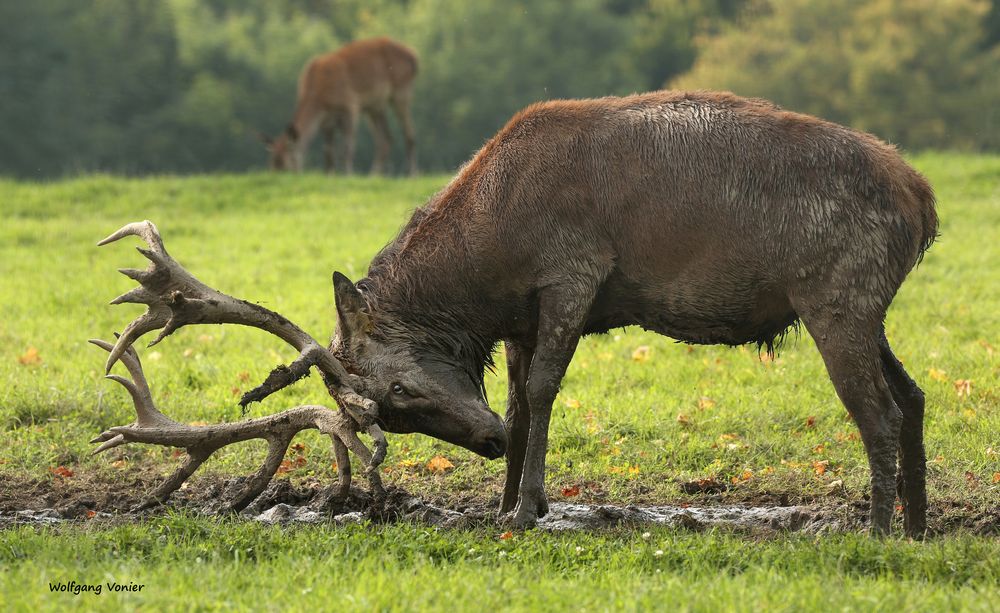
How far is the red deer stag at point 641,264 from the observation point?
620cm

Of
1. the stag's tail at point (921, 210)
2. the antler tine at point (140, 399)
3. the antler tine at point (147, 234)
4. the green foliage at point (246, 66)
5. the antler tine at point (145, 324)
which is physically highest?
the green foliage at point (246, 66)

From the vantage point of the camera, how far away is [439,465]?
7.66 meters

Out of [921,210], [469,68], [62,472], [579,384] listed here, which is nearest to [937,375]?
[579,384]

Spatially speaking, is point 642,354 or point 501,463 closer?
point 501,463

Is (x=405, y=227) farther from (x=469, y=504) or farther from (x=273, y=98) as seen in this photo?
(x=273, y=98)

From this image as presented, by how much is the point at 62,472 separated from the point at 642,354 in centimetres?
421

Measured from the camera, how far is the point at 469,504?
7137mm

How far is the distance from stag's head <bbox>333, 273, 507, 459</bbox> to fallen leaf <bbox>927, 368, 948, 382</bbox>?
3653mm

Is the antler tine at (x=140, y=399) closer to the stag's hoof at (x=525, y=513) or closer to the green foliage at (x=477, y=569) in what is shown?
the green foliage at (x=477, y=569)

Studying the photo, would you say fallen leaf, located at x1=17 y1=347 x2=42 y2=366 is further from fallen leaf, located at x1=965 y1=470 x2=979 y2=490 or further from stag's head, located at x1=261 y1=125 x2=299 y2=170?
stag's head, located at x1=261 y1=125 x2=299 y2=170

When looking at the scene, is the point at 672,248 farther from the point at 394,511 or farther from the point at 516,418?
the point at 394,511

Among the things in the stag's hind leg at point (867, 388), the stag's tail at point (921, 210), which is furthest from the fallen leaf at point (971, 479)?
the stag's tail at point (921, 210)

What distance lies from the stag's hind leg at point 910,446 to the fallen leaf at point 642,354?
325 centimetres

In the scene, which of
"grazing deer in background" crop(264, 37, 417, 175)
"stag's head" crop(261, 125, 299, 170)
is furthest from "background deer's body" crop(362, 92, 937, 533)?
"stag's head" crop(261, 125, 299, 170)
